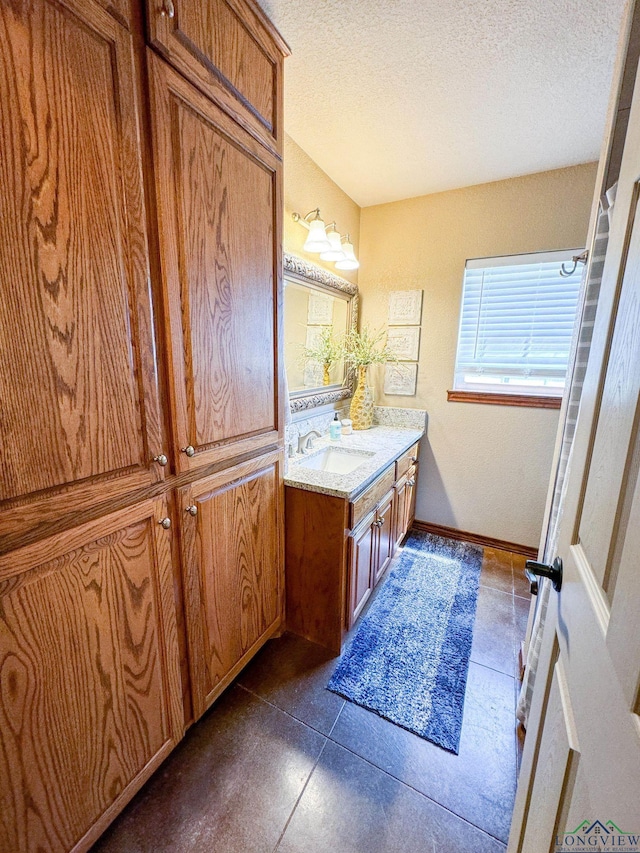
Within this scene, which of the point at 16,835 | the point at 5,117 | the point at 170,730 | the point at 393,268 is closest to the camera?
the point at 5,117

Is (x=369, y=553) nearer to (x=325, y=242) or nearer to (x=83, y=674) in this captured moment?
(x=83, y=674)

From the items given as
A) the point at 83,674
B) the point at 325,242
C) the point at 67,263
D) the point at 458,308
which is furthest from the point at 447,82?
the point at 83,674

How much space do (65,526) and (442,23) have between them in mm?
1918

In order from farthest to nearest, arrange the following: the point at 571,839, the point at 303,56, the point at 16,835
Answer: the point at 303,56 → the point at 16,835 → the point at 571,839

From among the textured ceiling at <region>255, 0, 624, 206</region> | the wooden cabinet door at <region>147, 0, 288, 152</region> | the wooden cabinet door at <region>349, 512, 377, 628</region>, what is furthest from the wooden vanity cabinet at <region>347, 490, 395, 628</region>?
the textured ceiling at <region>255, 0, 624, 206</region>

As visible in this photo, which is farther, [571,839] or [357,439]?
[357,439]

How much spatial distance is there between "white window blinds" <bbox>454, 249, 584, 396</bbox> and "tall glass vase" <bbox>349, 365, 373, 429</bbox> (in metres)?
0.64

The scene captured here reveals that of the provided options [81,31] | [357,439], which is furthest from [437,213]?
[81,31]

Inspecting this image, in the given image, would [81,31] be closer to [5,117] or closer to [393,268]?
[5,117]

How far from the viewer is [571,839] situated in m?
0.49

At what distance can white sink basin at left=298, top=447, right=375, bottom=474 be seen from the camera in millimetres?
2031

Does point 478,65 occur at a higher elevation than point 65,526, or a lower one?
higher

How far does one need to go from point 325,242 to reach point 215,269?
1017 millimetres

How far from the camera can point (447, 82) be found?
1.40 m
